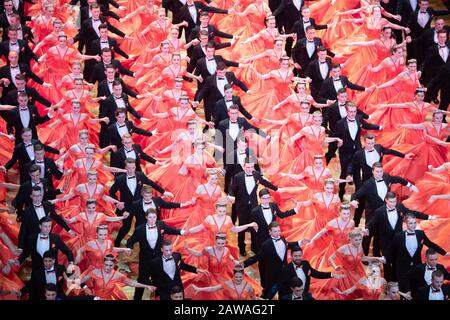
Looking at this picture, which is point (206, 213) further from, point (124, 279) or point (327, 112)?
point (327, 112)

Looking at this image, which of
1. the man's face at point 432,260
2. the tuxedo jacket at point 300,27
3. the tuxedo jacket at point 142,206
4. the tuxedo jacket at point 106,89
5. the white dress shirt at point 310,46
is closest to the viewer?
the man's face at point 432,260

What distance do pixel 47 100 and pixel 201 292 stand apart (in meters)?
3.80

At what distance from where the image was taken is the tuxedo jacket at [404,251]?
1230 cm

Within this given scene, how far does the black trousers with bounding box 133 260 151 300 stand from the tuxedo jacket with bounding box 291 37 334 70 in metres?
4.27

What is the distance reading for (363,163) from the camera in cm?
1354

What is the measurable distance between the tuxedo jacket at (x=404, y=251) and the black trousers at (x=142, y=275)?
7.40ft

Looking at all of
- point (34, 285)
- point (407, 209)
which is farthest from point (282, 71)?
point (34, 285)

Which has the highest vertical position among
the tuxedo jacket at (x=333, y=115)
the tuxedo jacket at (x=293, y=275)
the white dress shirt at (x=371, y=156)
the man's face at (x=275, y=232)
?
the tuxedo jacket at (x=333, y=115)

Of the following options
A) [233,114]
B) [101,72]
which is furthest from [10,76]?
[233,114]

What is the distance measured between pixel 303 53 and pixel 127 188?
352 cm

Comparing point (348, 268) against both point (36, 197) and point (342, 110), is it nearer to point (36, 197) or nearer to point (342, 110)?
point (342, 110)

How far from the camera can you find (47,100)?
48.8ft

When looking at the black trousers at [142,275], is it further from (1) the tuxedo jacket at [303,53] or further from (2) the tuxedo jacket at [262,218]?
(1) the tuxedo jacket at [303,53]

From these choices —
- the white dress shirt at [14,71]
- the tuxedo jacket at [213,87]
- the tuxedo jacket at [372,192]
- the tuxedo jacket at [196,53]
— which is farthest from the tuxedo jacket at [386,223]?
the white dress shirt at [14,71]
